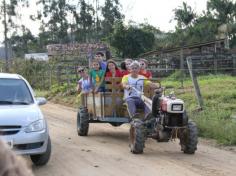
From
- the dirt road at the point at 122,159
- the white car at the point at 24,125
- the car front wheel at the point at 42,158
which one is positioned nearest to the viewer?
the white car at the point at 24,125

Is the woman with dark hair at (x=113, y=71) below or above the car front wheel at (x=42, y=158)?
above

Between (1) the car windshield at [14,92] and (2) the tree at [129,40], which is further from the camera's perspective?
(2) the tree at [129,40]

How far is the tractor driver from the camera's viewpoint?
10.2m

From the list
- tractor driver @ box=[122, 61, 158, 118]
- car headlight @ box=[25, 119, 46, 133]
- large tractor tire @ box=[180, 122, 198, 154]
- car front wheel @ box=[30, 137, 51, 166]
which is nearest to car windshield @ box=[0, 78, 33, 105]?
car headlight @ box=[25, 119, 46, 133]

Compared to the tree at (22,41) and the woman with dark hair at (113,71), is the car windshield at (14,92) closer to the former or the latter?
the woman with dark hair at (113,71)

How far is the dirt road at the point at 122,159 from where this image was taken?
7758 millimetres

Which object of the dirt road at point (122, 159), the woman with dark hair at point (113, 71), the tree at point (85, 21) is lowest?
the dirt road at point (122, 159)

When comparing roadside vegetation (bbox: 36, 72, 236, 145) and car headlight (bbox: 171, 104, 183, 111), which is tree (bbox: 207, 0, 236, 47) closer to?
roadside vegetation (bbox: 36, 72, 236, 145)

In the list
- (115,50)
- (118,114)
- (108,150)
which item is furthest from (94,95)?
(115,50)

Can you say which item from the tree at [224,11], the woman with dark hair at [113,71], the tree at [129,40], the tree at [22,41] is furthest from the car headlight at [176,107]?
the tree at [22,41]

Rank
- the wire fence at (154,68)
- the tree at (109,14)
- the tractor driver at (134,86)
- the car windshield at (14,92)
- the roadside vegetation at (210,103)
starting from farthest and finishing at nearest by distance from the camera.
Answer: the tree at (109,14) < the wire fence at (154,68) < the roadside vegetation at (210,103) < the tractor driver at (134,86) < the car windshield at (14,92)

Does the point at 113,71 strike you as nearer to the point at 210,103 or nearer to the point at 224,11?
the point at 210,103

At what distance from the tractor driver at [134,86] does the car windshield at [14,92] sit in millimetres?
2065

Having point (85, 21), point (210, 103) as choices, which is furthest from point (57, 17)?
point (210, 103)
